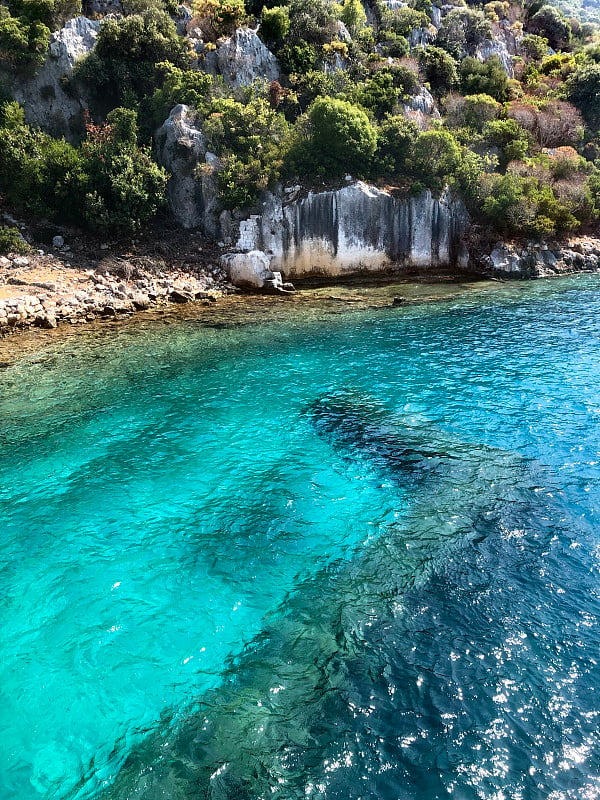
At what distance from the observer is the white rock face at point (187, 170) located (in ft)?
115

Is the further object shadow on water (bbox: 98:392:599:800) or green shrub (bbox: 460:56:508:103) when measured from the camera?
green shrub (bbox: 460:56:508:103)

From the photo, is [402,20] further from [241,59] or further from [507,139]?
[241,59]

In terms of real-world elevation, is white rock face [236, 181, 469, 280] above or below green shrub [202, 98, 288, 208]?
below

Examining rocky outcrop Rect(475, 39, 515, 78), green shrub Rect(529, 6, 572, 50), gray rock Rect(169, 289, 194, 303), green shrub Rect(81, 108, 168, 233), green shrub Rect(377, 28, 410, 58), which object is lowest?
gray rock Rect(169, 289, 194, 303)

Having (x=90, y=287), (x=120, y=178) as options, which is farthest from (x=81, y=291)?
(x=120, y=178)

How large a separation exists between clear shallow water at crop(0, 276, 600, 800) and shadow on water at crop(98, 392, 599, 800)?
4 cm

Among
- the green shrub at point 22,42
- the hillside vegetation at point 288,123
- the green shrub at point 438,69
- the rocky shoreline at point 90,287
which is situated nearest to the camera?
the rocky shoreline at point 90,287

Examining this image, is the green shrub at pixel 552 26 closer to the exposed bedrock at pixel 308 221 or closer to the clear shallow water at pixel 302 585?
the exposed bedrock at pixel 308 221

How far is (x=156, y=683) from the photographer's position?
8.20 meters

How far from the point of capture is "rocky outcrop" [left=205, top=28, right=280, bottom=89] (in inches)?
1556

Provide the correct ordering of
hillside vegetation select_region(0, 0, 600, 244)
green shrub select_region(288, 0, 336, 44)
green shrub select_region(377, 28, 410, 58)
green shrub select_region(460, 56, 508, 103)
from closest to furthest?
1. hillside vegetation select_region(0, 0, 600, 244)
2. green shrub select_region(288, 0, 336, 44)
3. green shrub select_region(377, 28, 410, 58)
4. green shrub select_region(460, 56, 508, 103)

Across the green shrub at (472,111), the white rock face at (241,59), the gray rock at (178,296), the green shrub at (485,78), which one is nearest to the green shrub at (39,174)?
the gray rock at (178,296)

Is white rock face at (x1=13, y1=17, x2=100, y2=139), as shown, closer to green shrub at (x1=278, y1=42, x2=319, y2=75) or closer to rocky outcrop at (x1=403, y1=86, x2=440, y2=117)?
green shrub at (x1=278, y1=42, x2=319, y2=75)

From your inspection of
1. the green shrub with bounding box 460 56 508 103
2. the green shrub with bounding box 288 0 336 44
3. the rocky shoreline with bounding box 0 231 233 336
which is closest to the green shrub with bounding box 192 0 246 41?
the green shrub with bounding box 288 0 336 44
